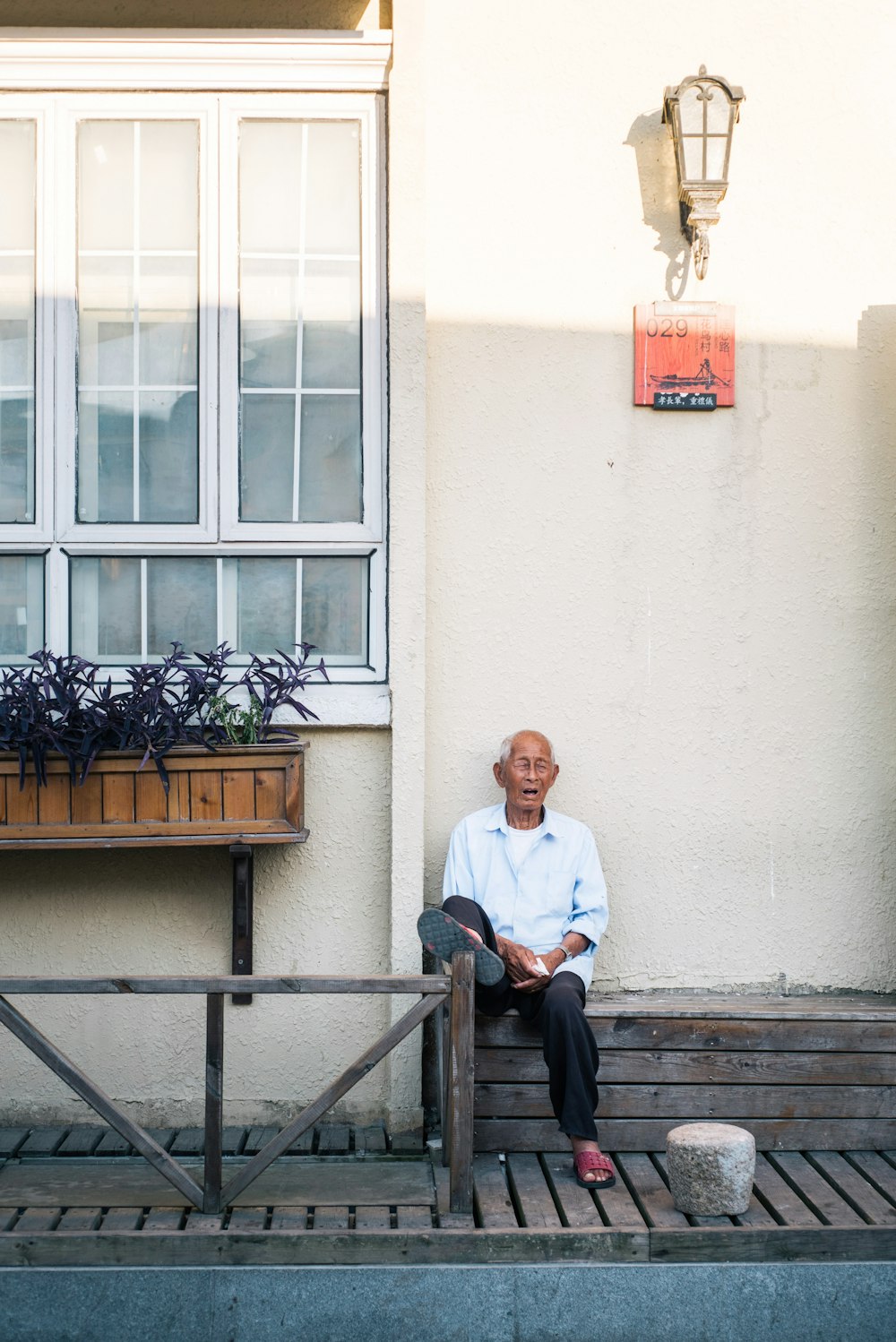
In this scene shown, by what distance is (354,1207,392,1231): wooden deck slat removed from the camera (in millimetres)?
3461

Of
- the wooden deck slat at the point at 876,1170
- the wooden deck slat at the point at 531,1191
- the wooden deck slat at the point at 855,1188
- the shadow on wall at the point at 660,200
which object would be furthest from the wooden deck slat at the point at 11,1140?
the shadow on wall at the point at 660,200

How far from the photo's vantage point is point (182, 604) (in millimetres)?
4598

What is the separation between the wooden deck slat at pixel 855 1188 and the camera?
3.54 metres

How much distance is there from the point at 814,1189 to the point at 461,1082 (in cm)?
116

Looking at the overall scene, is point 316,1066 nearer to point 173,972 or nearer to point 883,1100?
point 173,972

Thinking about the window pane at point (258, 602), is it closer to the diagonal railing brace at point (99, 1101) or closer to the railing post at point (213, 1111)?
the railing post at point (213, 1111)

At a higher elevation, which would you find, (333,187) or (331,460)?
(333,187)

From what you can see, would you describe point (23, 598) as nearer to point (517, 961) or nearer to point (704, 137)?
point (517, 961)

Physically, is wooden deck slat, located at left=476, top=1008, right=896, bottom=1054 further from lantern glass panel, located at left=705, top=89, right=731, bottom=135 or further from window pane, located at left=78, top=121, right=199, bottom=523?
lantern glass panel, located at left=705, top=89, right=731, bottom=135

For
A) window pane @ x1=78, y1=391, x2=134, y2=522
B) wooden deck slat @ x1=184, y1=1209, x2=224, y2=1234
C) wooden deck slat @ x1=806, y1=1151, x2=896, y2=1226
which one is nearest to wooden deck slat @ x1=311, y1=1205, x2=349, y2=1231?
wooden deck slat @ x1=184, y1=1209, x2=224, y2=1234

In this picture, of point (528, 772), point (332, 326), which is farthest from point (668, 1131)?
point (332, 326)

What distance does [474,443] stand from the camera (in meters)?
4.57

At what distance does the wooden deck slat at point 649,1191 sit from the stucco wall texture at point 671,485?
73 cm

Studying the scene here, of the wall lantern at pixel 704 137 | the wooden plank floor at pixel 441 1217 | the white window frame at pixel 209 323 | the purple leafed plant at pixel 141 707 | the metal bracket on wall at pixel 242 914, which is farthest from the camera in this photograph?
the white window frame at pixel 209 323
